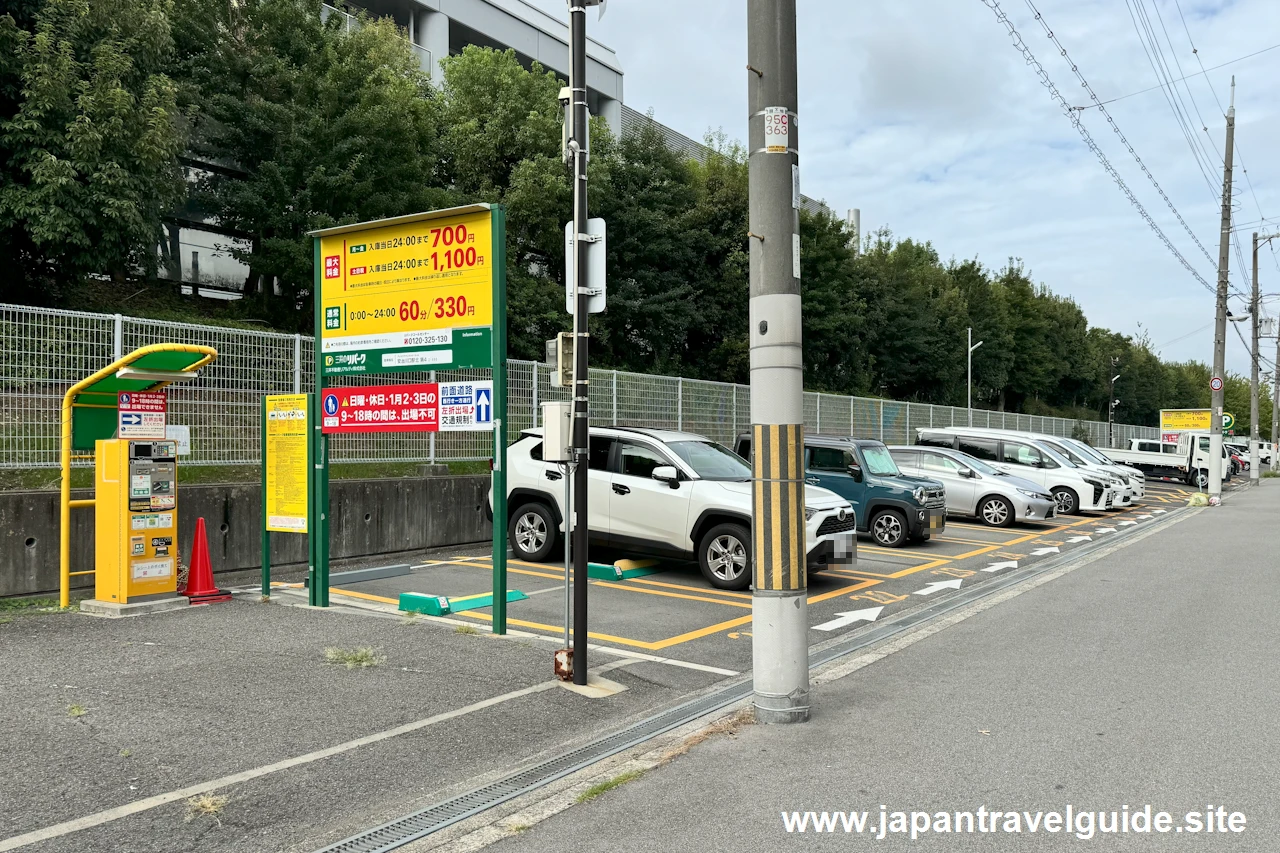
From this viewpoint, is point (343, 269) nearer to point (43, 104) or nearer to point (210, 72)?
point (43, 104)

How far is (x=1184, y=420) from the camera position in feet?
138

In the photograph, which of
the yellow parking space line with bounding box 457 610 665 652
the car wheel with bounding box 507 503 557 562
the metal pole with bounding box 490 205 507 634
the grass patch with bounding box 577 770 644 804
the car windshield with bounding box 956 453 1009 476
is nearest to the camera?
the grass patch with bounding box 577 770 644 804

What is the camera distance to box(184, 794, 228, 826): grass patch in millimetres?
4160

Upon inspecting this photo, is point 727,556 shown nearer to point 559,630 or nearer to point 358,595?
point 559,630

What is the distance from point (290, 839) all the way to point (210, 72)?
72.7ft

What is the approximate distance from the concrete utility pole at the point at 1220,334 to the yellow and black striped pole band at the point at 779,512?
26439 mm

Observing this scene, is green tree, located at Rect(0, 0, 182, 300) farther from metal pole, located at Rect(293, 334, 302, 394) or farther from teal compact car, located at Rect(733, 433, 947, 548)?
teal compact car, located at Rect(733, 433, 947, 548)

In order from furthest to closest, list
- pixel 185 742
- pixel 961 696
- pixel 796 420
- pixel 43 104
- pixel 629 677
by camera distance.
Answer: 1. pixel 43 104
2. pixel 629 677
3. pixel 961 696
4. pixel 796 420
5. pixel 185 742

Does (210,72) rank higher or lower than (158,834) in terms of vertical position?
higher

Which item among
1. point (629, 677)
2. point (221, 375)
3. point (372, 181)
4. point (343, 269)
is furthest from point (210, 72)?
point (629, 677)

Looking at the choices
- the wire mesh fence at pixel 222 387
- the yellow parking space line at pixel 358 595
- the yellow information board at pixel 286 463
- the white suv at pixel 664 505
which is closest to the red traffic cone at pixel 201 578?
the yellow information board at pixel 286 463

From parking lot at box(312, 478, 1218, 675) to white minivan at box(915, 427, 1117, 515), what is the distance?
7159 millimetres

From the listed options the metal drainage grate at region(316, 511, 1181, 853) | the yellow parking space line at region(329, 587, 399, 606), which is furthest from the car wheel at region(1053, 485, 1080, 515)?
the yellow parking space line at region(329, 587, 399, 606)

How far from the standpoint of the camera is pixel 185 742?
5.05 meters
